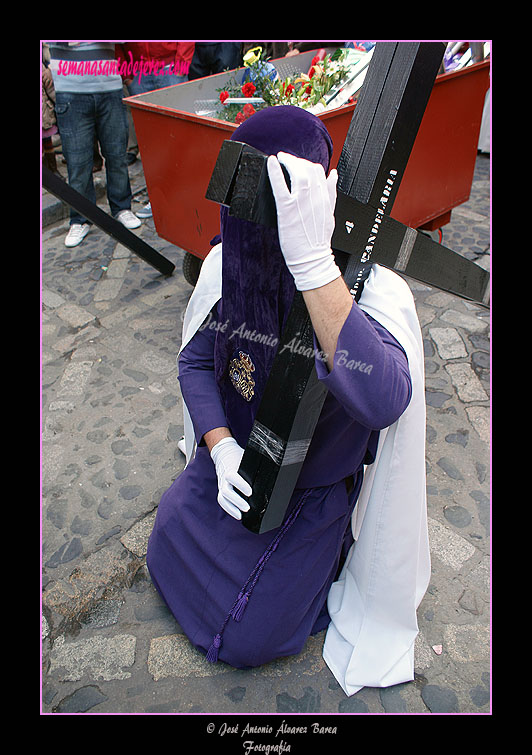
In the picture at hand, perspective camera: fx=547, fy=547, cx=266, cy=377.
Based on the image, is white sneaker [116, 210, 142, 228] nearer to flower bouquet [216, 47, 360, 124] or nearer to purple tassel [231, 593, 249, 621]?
flower bouquet [216, 47, 360, 124]

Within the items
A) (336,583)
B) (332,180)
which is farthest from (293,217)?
(336,583)

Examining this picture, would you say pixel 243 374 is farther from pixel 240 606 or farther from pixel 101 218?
pixel 101 218

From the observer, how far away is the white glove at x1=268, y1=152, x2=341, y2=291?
1072mm

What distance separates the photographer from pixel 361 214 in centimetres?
118

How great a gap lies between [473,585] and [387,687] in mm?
560

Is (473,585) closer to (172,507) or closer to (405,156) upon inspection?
(172,507)

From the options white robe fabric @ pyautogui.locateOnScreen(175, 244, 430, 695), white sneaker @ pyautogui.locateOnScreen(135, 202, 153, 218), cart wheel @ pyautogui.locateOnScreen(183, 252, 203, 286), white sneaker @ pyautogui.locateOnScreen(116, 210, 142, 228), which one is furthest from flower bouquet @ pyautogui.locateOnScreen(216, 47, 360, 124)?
white robe fabric @ pyautogui.locateOnScreen(175, 244, 430, 695)

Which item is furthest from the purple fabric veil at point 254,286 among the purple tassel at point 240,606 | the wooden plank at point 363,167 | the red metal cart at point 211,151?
the red metal cart at point 211,151

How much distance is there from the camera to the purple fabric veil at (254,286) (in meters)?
1.26

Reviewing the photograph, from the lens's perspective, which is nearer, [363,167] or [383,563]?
[363,167]

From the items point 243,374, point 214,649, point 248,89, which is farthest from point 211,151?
point 214,649

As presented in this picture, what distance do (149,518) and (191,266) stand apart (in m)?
2.11

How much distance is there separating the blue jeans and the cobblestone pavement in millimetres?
983

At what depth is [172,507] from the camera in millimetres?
1944
